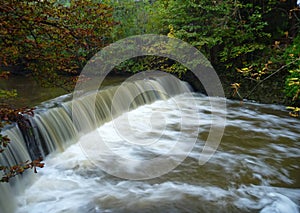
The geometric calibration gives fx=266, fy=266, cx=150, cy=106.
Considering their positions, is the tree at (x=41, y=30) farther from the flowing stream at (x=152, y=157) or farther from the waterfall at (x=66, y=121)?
the flowing stream at (x=152, y=157)

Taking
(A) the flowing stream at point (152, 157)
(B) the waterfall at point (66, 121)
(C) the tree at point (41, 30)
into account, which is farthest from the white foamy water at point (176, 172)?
(C) the tree at point (41, 30)

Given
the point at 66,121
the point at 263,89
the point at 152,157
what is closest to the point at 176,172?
the point at 152,157

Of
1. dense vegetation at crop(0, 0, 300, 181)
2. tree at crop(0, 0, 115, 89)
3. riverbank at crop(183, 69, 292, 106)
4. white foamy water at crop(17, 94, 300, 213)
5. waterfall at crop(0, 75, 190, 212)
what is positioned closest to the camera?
tree at crop(0, 0, 115, 89)

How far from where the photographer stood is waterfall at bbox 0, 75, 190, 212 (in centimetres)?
402

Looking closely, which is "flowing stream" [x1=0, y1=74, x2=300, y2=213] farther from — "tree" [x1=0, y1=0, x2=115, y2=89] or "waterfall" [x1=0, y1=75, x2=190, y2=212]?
"tree" [x1=0, y1=0, x2=115, y2=89]

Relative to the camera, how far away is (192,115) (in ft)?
25.4

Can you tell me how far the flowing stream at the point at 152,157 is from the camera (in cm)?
354

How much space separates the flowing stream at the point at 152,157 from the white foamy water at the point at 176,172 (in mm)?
14

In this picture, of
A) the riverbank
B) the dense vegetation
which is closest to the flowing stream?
the riverbank

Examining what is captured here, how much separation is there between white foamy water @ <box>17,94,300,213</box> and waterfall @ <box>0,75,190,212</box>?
0.19 metres

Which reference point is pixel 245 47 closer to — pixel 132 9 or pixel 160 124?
pixel 160 124

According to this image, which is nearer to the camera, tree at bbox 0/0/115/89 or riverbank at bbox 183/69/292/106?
tree at bbox 0/0/115/89

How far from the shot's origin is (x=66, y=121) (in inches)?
222

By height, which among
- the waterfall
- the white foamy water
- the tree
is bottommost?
the white foamy water
